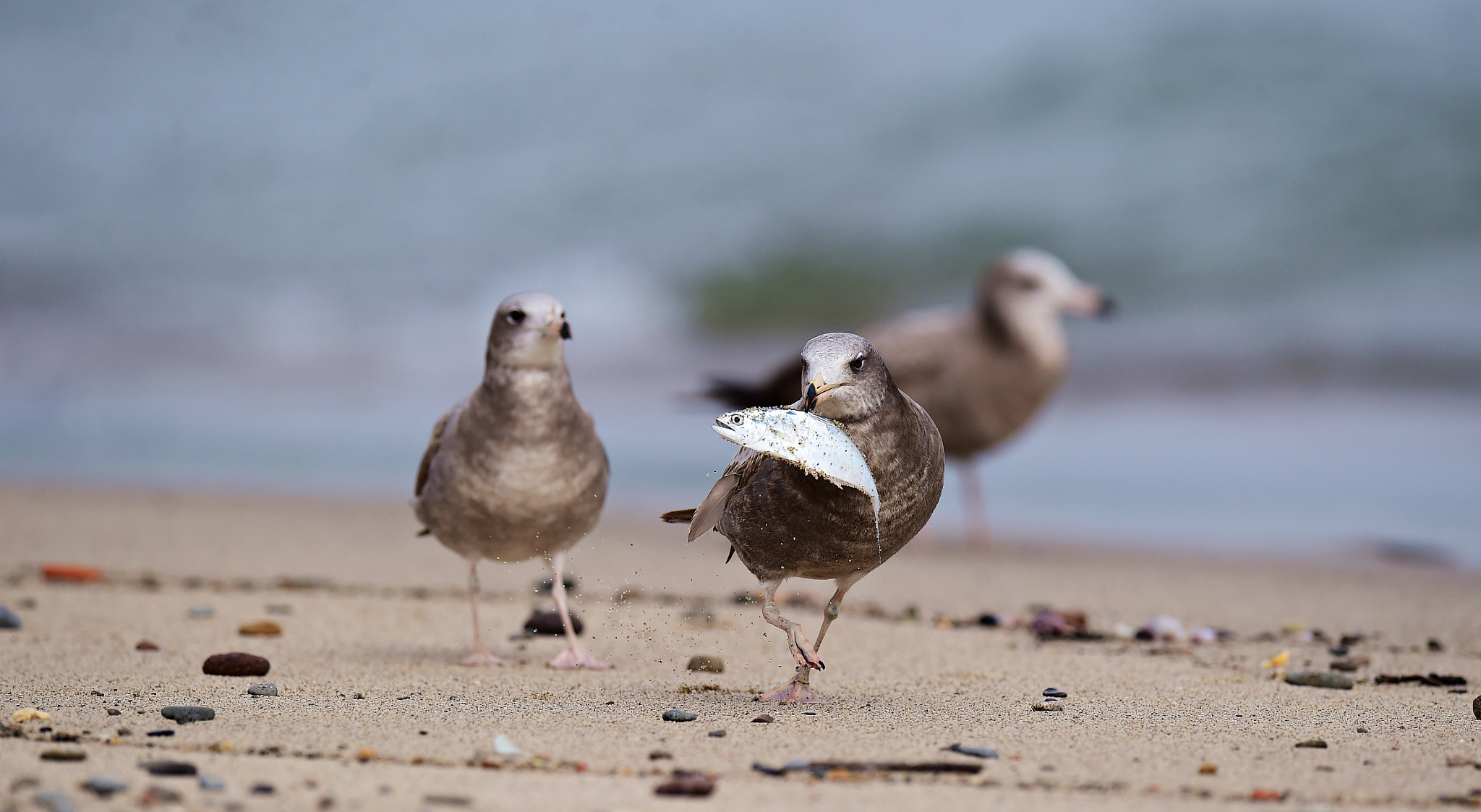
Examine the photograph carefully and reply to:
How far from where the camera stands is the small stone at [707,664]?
15.6ft

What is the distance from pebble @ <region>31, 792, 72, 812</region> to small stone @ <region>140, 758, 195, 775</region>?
0.85 feet

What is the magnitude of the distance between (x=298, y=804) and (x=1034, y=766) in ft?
5.29

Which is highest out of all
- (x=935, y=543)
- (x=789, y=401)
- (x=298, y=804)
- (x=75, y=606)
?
(x=789, y=401)

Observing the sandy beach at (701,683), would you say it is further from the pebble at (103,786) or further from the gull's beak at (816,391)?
the gull's beak at (816,391)

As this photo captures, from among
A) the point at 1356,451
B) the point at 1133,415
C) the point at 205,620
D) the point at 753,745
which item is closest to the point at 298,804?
the point at 753,745

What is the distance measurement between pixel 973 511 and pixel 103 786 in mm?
7443

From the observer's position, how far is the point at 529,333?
4.77m

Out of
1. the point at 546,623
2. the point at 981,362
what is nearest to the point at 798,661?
the point at 546,623

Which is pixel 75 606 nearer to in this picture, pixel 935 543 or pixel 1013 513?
pixel 935 543

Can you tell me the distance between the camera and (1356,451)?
11086 millimetres

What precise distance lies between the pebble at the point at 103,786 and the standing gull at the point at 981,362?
266 inches

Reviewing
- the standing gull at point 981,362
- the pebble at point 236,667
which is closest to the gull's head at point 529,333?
the pebble at point 236,667

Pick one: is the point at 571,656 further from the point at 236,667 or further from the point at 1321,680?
the point at 1321,680

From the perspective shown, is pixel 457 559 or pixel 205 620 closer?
pixel 205 620
